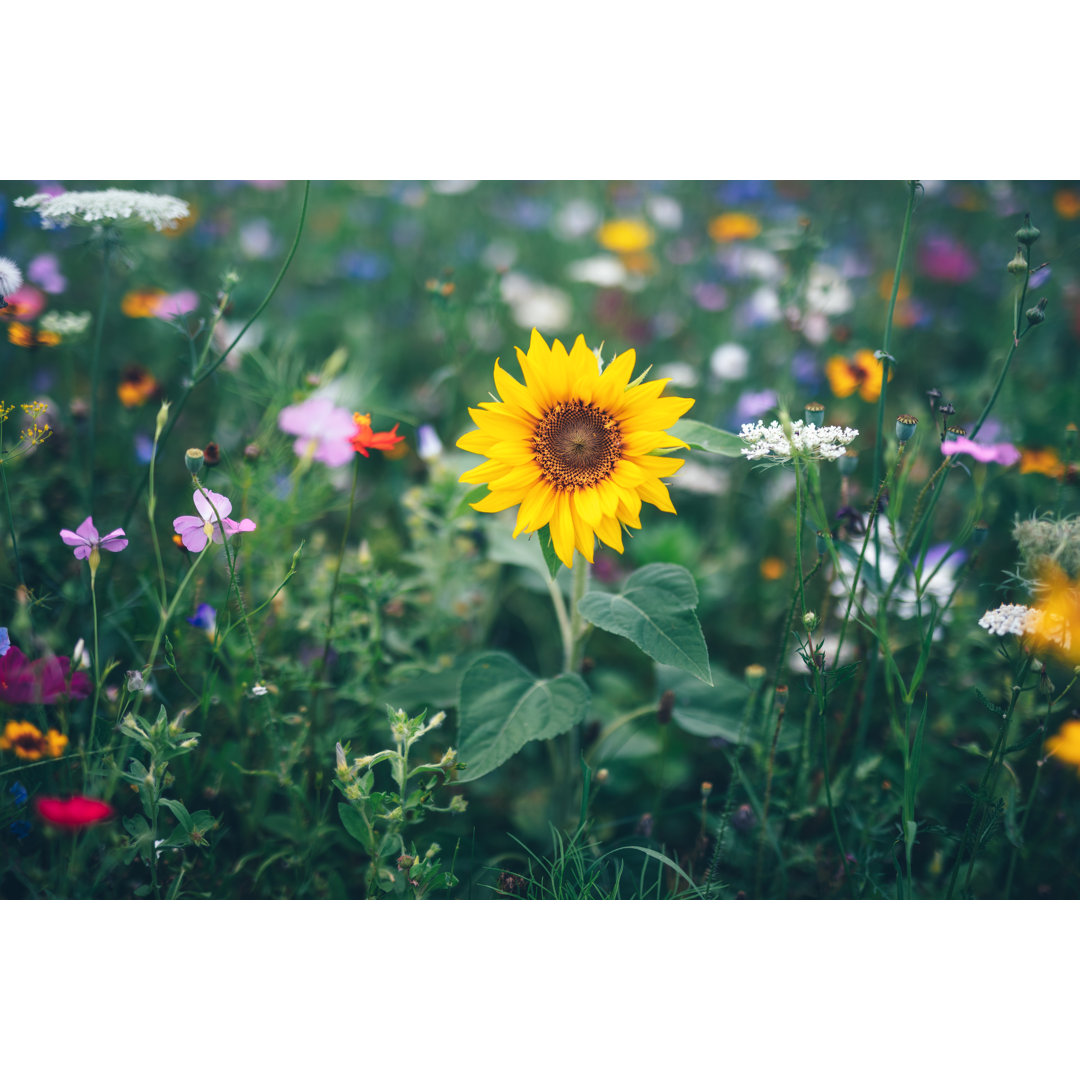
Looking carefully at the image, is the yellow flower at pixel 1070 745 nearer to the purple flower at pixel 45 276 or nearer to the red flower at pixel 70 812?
the red flower at pixel 70 812

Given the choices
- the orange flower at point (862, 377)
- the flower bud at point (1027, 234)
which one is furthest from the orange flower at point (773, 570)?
the flower bud at point (1027, 234)

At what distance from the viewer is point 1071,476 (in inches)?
59.9

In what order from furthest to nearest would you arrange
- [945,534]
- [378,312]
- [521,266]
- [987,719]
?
[521,266] < [378,312] < [945,534] < [987,719]

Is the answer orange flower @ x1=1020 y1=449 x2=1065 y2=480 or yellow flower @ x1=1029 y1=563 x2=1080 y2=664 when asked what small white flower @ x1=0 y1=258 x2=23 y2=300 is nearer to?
yellow flower @ x1=1029 y1=563 x2=1080 y2=664

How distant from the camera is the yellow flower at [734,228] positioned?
3.06 m

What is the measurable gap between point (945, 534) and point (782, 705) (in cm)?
115

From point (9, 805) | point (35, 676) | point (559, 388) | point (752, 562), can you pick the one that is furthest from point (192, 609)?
point (752, 562)

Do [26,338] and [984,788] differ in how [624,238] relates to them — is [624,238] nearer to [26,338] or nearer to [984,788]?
[26,338]

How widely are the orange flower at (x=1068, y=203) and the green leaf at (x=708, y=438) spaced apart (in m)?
2.27

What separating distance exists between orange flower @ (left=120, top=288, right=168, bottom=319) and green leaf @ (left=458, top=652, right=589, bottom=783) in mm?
1493

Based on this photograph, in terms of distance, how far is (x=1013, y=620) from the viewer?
4.05 feet

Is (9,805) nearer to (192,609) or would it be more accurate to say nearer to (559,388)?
(192,609)

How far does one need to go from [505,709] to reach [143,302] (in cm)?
188

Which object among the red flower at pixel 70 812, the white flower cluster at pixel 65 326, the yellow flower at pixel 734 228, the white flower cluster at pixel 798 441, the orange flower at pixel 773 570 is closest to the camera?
the red flower at pixel 70 812
